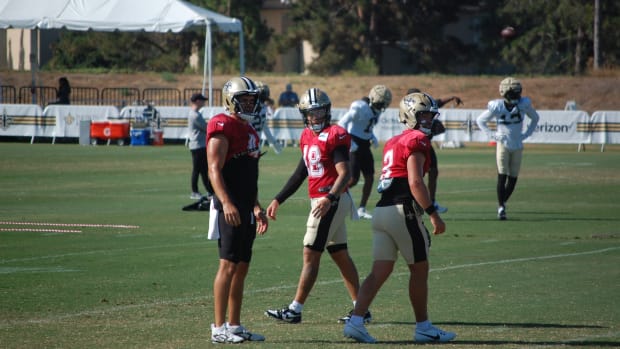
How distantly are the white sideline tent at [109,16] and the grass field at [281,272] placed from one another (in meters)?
14.2

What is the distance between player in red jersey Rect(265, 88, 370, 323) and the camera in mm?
9516

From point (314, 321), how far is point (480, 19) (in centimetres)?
5907

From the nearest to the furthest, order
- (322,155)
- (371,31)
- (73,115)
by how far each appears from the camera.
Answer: (322,155)
(73,115)
(371,31)

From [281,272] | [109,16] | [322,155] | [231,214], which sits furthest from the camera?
[109,16]

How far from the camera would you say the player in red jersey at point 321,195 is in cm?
952

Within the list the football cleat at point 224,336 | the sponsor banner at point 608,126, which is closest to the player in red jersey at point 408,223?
the football cleat at point 224,336

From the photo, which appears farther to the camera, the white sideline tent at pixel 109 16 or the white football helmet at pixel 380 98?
the white sideline tent at pixel 109 16

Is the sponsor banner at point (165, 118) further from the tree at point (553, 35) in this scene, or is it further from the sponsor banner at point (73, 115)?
the tree at point (553, 35)

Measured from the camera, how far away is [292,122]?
3934 centimetres

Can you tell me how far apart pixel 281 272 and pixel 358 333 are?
3935 mm

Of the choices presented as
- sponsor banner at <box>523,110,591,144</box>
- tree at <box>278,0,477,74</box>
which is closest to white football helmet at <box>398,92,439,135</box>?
sponsor banner at <box>523,110,591,144</box>

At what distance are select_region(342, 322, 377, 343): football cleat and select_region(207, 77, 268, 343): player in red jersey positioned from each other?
2.22 feet

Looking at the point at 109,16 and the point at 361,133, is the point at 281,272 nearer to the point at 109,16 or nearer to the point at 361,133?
the point at 361,133

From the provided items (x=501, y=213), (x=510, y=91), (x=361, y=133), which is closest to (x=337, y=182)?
(x=501, y=213)
